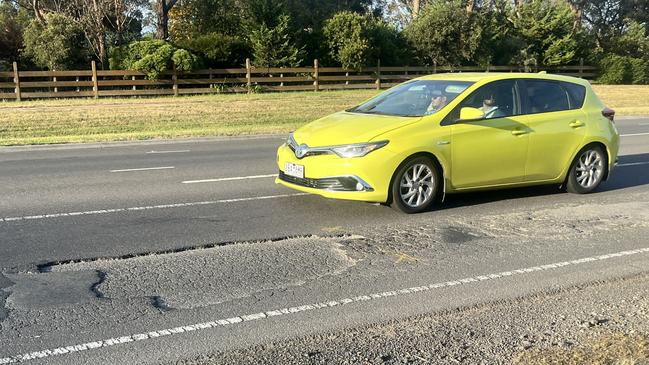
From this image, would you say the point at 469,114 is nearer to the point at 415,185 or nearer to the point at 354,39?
the point at 415,185

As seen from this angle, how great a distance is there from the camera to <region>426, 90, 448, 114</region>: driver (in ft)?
24.9

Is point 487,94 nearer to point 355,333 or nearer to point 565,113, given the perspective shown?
point 565,113

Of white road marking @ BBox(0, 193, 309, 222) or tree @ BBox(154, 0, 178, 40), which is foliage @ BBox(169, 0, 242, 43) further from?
white road marking @ BBox(0, 193, 309, 222)

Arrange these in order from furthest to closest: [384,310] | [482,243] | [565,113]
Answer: [565,113]
[482,243]
[384,310]

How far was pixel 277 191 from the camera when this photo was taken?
8.77m

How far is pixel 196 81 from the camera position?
28000 mm

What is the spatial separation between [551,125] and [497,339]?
4.89m

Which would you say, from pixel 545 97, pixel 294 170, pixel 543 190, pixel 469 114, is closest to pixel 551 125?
pixel 545 97

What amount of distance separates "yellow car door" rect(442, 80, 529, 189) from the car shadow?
0.41 m

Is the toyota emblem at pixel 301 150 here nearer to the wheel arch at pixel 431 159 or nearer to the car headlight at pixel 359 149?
the car headlight at pixel 359 149

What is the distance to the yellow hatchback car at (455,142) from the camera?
7055 millimetres

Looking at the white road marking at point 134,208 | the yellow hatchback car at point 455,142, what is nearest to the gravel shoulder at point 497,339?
the yellow hatchback car at point 455,142

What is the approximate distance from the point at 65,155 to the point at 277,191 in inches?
263

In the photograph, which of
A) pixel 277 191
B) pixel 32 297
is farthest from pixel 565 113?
pixel 32 297
